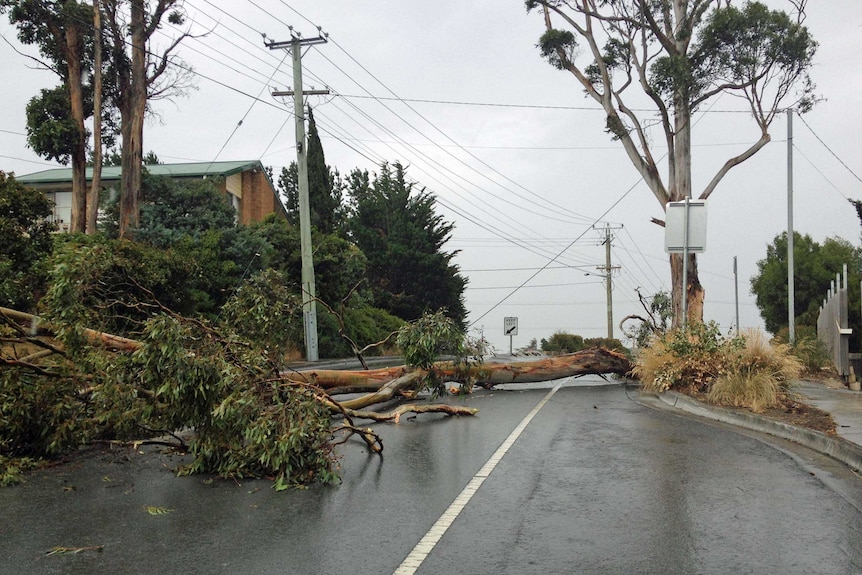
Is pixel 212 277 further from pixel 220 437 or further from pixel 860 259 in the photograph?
pixel 860 259

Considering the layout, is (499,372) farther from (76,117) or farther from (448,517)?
(76,117)

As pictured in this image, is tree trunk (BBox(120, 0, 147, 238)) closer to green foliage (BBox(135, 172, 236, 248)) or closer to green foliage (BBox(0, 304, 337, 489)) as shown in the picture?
green foliage (BBox(135, 172, 236, 248))

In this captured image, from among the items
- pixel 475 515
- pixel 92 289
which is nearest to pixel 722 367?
pixel 475 515

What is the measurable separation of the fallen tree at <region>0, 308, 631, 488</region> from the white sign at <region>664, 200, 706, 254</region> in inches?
387

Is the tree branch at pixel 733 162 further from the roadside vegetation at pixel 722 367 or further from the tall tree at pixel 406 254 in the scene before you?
the tall tree at pixel 406 254

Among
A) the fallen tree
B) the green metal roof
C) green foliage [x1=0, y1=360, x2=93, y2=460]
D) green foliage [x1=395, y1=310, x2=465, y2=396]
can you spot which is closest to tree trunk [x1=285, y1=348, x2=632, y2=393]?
green foliage [x1=395, y1=310, x2=465, y2=396]

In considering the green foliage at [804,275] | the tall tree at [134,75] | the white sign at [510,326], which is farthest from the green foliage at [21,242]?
the green foliage at [804,275]

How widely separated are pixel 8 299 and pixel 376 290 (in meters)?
34.5

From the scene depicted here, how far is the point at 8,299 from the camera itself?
18094 millimetres

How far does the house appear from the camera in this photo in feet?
133

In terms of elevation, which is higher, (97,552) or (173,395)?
(173,395)

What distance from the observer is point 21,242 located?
64.1 feet

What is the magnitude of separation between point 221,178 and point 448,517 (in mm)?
34719

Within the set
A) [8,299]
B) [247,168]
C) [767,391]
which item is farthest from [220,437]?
[247,168]
